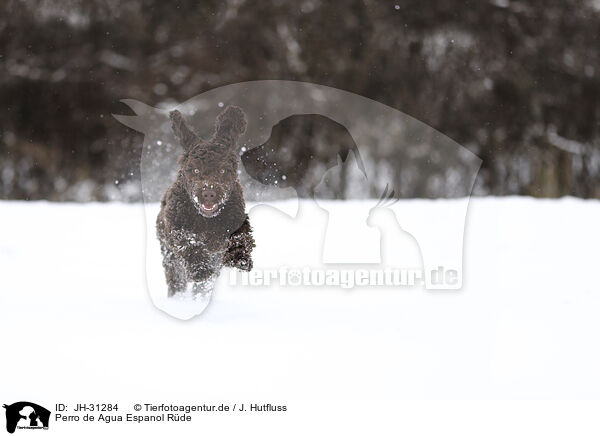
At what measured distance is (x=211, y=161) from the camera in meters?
2.18

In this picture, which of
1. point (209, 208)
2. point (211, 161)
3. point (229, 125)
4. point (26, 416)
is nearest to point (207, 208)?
point (209, 208)

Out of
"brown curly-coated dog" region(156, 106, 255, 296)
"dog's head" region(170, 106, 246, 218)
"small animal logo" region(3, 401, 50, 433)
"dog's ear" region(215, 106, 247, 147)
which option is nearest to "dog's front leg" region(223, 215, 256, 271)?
"brown curly-coated dog" region(156, 106, 255, 296)

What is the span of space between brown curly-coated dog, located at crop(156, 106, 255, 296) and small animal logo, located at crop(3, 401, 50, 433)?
695 millimetres

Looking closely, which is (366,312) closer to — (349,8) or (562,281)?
(562,281)

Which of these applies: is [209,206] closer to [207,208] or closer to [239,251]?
[207,208]

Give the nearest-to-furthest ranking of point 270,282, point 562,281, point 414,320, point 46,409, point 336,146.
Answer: point 46,409
point 414,320
point 270,282
point 562,281
point 336,146

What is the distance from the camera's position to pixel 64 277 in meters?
3.42

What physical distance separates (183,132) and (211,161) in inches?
6.5

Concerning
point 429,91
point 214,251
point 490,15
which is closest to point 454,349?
point 214,251

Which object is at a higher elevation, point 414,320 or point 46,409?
point 414,320

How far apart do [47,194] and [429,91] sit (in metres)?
3.52

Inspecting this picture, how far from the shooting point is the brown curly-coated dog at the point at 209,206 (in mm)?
2164

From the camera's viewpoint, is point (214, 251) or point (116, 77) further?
point (116, 77)

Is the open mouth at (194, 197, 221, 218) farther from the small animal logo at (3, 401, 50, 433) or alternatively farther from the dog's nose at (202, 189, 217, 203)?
the small animal logo at (3, 401, 50, 433)
